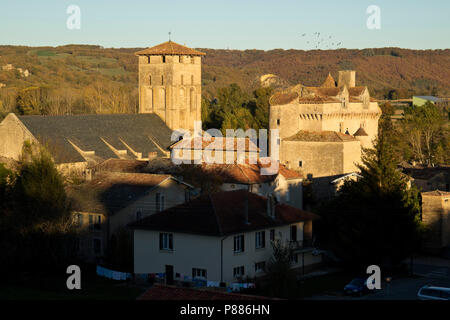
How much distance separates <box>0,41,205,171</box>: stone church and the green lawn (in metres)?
21.0

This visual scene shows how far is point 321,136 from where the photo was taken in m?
58.1

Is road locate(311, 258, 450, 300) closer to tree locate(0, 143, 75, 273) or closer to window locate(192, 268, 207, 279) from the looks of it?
window locate(192, 268, 207, 279)

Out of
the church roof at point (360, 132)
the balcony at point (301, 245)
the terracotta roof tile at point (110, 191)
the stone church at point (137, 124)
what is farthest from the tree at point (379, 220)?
→ the stone church at point (137, 124)

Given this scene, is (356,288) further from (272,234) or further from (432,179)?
(432,179)

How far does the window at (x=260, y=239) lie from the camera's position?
34.9 m

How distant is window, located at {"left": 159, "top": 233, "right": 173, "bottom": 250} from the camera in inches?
1355

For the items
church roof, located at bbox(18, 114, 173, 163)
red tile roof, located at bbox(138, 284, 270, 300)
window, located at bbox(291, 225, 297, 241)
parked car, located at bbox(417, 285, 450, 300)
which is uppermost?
church roof, located at bbox(18, 114, 173, 163)

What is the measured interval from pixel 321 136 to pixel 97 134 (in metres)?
18.7

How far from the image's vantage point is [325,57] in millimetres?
164125

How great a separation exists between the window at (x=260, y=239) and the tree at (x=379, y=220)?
18.5 feet

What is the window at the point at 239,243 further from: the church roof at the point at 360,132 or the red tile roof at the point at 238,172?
the church roof at the point at 360,132

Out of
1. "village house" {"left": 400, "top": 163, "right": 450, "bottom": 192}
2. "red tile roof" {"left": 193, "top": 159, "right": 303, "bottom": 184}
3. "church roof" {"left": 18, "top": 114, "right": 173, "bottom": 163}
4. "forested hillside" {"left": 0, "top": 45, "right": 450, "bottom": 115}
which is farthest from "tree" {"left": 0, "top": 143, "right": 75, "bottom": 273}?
"forested hillside" {"left": 0, "top": 45, "right": 450, "bottom": 115}

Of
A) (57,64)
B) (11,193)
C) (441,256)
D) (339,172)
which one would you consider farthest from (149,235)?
(57,64)

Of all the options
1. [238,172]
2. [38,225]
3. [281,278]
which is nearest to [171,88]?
[238,172]
